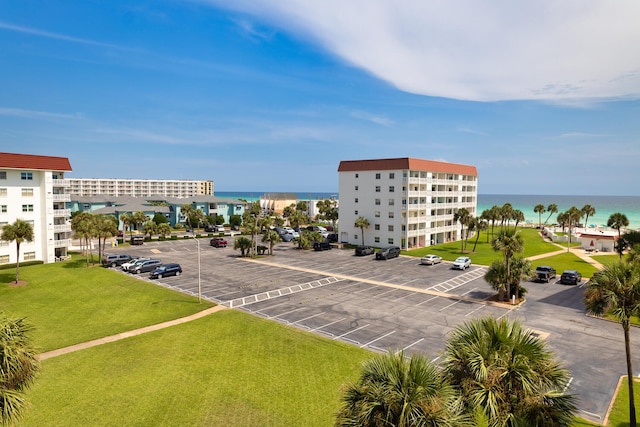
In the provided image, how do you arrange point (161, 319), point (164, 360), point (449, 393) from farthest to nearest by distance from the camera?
point (161, 319) < point (164, 360) < point (449, 393)

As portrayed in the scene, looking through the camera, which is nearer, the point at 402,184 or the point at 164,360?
the point at 164,360

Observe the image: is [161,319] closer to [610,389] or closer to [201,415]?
[201,415]

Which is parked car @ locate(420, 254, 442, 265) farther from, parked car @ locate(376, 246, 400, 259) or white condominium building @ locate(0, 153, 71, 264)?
white condominium building @ locate(0, 153, 71, 264)

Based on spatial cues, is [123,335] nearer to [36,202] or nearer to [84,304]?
[84,304]

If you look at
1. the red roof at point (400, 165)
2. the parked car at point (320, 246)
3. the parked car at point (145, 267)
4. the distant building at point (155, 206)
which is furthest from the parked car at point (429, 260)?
the distant building at point (155, 206)

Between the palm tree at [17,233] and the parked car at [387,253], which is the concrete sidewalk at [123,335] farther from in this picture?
the parked car at [387,253]

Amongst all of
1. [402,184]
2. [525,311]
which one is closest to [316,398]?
[525,311]
